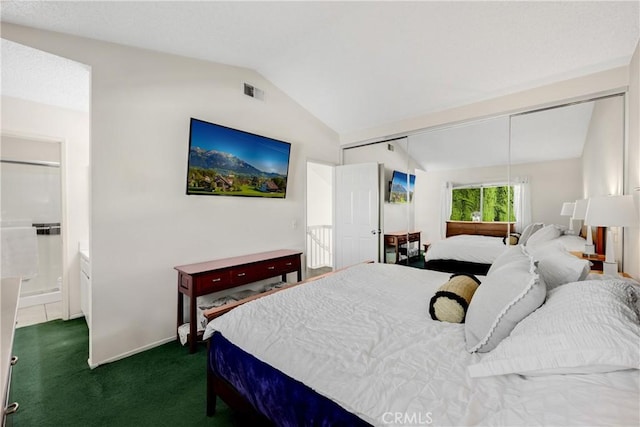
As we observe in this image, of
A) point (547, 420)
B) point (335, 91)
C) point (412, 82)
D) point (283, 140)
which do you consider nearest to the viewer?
point (547, 420)

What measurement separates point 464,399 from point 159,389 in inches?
84.9

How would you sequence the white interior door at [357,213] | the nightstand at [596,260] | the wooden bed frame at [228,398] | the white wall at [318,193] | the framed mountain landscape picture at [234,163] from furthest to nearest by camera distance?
the white wall at [318,193] < the white interior door at [357,213] < the framed mountain landscape picture at [234,163] < the nightstand at [596,260] < the wooden bed frame at [228,398]

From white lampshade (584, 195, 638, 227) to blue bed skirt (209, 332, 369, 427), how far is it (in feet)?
6.76

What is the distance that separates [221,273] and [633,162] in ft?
12.3

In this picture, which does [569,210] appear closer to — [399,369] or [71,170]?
[399,369]

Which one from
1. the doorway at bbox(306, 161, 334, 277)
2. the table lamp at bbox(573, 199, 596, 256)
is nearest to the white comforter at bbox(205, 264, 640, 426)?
the table lamp at bbox(573, 199, 596, 256)

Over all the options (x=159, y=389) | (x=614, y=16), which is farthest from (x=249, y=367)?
(x=614, y=16)

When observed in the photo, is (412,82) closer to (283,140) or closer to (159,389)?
(283,140)

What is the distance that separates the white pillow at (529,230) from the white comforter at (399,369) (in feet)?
5.71

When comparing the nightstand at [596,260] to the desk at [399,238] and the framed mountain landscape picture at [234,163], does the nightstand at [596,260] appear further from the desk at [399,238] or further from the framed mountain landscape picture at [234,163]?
the framed mountain landscape picture at [234,163]

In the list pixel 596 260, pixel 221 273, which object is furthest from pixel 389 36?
pixel 221 273

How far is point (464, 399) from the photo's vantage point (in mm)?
907

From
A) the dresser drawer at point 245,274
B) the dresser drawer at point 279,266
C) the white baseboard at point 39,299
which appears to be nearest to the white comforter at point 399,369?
the dresser drawer at point 245,274

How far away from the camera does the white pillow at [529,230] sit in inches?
111
